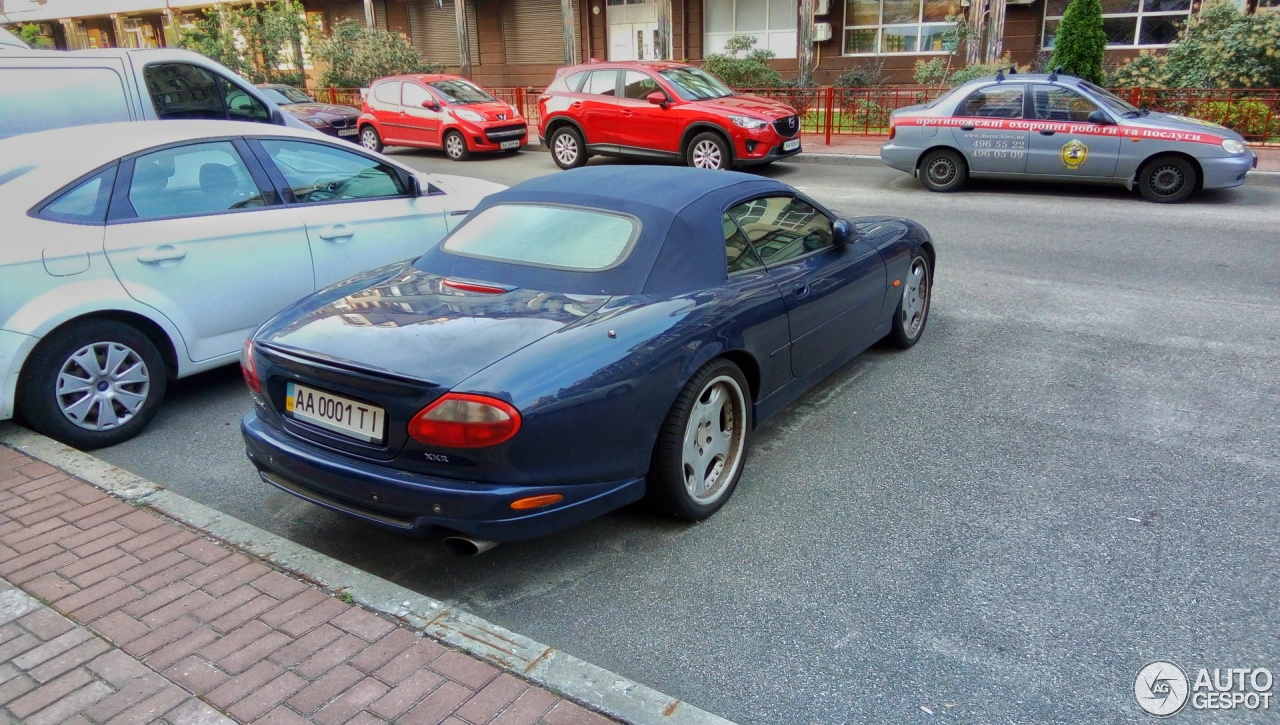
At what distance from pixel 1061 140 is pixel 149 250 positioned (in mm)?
10477

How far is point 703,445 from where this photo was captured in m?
4.12

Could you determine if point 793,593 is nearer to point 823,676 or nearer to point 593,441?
point 823,676

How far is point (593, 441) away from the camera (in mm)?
3520

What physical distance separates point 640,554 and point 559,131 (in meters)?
13.2

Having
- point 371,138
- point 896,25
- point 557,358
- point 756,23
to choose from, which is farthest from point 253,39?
point 557,358

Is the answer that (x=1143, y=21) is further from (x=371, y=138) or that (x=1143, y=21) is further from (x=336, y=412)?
(x=336, y=412)

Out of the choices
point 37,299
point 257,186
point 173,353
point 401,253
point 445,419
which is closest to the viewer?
point 445,419

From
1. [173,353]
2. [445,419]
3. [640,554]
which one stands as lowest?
[640,554]

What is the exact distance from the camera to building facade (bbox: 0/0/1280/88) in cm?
2106

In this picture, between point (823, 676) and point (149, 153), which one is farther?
point (149, 153)

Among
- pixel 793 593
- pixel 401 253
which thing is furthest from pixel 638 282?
pixel 401 253

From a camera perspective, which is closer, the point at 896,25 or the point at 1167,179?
the point at 1167,179

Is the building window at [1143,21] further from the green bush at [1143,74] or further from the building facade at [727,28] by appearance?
the green bush at [1143,74]

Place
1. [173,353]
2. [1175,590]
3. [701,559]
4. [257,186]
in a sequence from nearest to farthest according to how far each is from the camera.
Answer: [1175,590] < [701,559] < [173,353] < [257,186]
